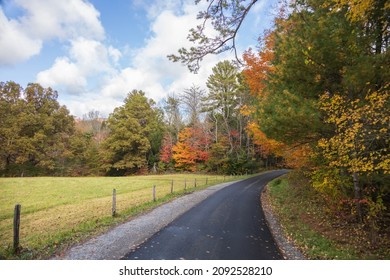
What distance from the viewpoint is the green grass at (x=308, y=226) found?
653 centimetres

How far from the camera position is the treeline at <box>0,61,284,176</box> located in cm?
3347

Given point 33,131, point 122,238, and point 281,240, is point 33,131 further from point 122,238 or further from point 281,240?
point 281,240

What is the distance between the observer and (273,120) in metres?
8.29

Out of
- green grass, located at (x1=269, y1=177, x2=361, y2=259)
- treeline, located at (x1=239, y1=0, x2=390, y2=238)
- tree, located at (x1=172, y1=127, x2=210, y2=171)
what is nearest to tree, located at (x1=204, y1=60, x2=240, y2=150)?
tree, located at (x1=172, y1=127, x2=210, y2=171)

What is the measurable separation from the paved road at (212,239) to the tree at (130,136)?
1197 inches

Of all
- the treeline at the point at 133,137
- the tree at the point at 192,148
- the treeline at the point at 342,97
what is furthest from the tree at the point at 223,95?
the treeline at the point at 342,97

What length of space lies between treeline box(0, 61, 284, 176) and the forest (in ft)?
0.56

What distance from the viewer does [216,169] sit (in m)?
38.8

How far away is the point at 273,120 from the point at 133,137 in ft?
108

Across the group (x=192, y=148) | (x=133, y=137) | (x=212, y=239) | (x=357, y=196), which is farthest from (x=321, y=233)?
(x=133, y=137)

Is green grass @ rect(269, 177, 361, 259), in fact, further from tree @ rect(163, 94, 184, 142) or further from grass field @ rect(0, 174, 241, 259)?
tree @ rect(163, 94, 184, 142)

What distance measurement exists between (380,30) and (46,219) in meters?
13.9

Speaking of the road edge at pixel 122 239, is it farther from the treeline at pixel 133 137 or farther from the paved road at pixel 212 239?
the treeline at pixel 133 137

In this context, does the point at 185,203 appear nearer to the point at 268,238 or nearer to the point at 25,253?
the point at 268,238
